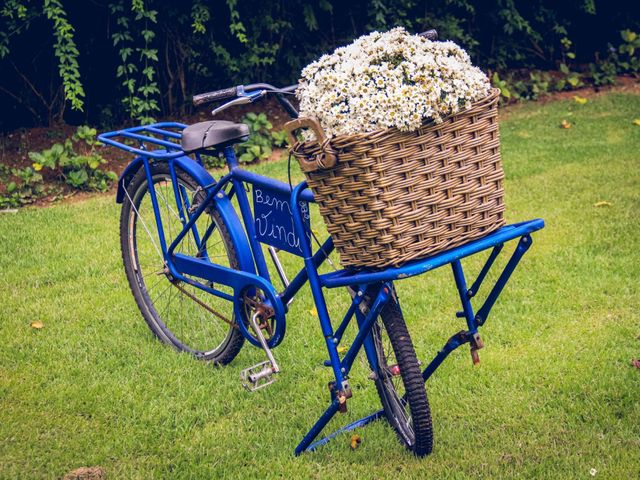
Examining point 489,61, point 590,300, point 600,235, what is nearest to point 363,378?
point 590,300

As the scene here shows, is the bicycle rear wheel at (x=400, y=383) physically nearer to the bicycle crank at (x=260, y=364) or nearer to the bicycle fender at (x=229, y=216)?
the bicycle crank at (x=260, y=364)

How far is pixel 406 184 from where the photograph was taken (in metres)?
2.56

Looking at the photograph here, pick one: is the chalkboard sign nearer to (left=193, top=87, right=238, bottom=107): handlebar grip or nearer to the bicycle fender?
the bicycle fender

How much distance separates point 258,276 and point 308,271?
0.53 metres

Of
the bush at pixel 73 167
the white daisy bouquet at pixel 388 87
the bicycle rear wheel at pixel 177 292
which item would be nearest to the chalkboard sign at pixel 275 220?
the bicycle rear wheel at pixel 177 292

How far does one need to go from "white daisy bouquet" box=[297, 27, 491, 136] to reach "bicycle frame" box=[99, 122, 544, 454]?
0.45m

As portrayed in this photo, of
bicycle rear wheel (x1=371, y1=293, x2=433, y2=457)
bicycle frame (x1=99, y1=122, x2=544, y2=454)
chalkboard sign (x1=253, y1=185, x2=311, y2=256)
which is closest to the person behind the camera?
bicycle frame (x1=99, y1=122, x2=544, y2=454)

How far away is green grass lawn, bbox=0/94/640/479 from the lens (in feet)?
10.5

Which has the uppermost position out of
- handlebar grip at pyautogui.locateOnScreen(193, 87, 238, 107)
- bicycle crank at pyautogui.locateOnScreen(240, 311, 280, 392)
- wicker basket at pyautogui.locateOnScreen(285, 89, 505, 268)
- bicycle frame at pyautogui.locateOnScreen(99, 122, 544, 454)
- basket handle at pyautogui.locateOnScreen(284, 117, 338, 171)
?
handlebar grip at pyautogui.locateOnScreen(193, 87, 238, 107)

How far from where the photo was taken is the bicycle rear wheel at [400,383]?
2.91 meters

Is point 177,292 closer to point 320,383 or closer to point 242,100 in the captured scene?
point 320,383

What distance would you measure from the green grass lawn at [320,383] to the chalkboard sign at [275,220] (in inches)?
30.3

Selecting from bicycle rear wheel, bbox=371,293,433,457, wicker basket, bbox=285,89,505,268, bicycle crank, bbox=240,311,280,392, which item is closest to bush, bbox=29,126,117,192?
bicycle crank, bbox=240,311,280,392

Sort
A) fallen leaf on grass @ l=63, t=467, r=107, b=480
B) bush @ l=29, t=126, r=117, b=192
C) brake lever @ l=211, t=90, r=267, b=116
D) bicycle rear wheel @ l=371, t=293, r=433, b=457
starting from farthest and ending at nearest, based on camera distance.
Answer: bush @ l=29, t=126, r=117, b=192, fallen leaf on grass @ l=63, t=467, r=107, b=480, brake lever @ l=211, t=90, r=267, b=116, bicycle rear wheel @ l=371, t=293, r=433, b=457
